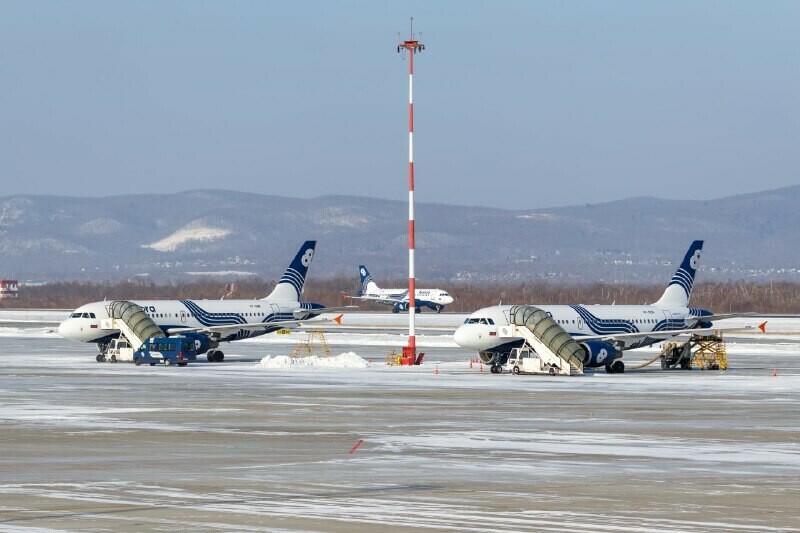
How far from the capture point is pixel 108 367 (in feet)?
239

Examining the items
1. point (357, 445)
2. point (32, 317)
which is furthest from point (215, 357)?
point (32, 317)

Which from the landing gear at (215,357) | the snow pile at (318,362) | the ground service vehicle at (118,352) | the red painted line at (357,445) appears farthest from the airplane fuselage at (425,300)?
the red painted line at (357,445)

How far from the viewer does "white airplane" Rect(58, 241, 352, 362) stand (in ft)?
265

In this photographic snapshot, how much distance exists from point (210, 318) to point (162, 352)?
8.66 metres

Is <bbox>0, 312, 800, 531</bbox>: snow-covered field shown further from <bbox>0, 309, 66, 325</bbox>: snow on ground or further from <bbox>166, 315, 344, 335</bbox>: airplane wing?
<bbox>0, 309, 66, 325</bbox>: snow on ground

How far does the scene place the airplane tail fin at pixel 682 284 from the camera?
82.0m

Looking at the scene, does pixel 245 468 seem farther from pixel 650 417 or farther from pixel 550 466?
pixel 650 417

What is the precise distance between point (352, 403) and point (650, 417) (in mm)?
10199

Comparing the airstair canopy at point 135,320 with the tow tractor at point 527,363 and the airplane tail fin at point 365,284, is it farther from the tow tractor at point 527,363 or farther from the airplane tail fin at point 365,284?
the airplane tail fin at point 365,284

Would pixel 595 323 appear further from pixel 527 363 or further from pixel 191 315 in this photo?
pixel 191 315

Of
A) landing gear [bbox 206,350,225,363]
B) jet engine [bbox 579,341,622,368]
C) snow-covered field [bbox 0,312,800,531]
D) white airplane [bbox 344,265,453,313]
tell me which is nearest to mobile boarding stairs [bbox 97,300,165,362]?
landing gear [bbox 206,350,225,363]

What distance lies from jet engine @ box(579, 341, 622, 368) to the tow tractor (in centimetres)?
188

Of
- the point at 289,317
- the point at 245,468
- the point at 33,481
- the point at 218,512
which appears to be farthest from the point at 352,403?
the point at 289,317

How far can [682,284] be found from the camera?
82812 millimetres
